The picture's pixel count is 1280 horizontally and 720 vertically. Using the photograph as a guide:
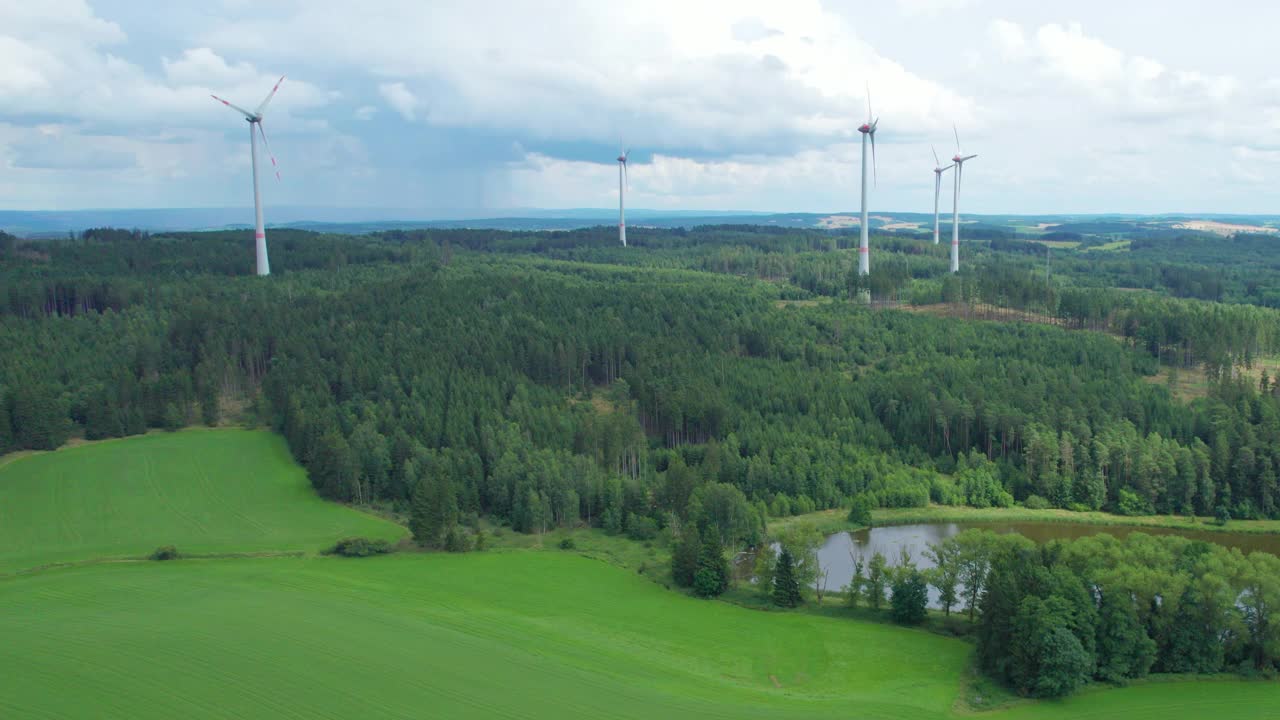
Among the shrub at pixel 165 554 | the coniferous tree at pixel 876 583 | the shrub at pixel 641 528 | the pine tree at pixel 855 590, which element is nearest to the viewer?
the coniferous tree at pixel 876 583

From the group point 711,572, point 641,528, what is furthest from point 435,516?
point 711,572

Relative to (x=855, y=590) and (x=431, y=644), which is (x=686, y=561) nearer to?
(x=855, y=590)

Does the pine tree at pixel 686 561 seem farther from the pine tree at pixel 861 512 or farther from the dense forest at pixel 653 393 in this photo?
the pine tree at pixel 861 512

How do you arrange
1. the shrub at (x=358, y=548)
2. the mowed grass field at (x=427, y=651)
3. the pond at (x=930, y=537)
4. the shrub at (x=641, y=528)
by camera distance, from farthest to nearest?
the shrub at (x=641, y=528)
the pond at (x=930, y=537)
the shrub at (x=358, y=548)
the mowed grass field at (x=427, y=651)

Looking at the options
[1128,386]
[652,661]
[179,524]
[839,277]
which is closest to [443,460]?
[179,524]

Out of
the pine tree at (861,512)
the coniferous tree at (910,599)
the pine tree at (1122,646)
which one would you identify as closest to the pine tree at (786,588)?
the coniferous tree at (910,599)

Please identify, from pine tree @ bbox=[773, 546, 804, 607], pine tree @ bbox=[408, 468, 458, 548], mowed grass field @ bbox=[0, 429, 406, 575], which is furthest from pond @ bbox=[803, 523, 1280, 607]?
mowed grass field @ bbox=[0, 429, 406, 575]

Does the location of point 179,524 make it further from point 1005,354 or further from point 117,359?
point 1005,354
